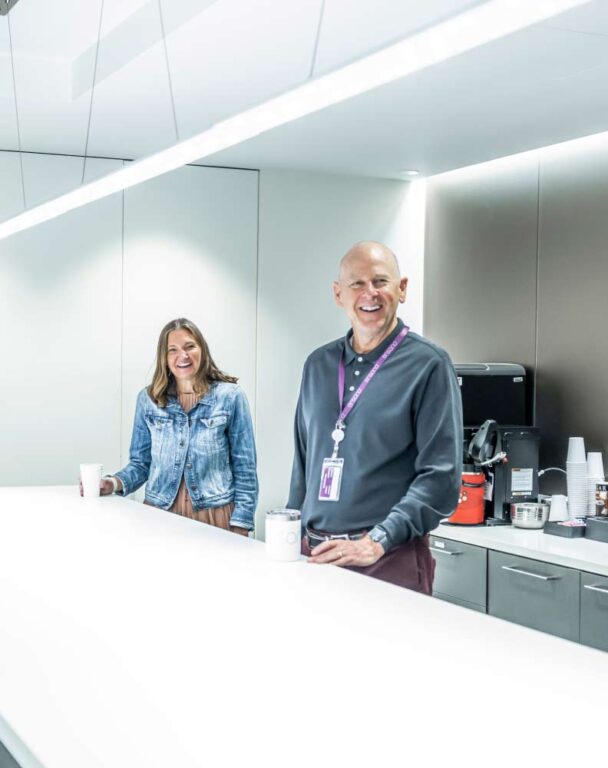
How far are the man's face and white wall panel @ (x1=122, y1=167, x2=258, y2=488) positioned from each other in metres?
2.61

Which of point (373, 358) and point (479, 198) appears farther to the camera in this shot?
point (479, 198)

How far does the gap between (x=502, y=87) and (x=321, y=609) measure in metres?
2.39

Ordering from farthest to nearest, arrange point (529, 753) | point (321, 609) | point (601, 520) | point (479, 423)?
1. point (479, 423)
2. point (601, 520)
3. point (321, 609)
4. point (529, 753)

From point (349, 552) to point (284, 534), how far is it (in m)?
0.15

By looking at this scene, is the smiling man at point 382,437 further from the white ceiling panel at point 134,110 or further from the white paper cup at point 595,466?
the white paper cup at point 595,466

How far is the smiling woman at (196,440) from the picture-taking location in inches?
131

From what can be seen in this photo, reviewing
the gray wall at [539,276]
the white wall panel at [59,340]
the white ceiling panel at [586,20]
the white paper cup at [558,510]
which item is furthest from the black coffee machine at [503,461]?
the white wall panel at [59,340]

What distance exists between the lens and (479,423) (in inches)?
176

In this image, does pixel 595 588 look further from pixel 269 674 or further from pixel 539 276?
pixel 269 674

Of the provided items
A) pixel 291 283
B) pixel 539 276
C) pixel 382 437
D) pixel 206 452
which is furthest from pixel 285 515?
pixel 291 283

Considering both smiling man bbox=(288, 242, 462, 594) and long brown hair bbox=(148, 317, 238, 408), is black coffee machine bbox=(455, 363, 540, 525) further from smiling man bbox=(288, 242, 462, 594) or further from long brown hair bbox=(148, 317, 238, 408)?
smiling man bbox=(288, 242, 462, 594)

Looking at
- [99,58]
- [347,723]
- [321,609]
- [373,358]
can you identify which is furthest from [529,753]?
[99,58]

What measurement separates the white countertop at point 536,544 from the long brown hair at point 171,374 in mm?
1202

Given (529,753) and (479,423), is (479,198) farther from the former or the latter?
(529,753)
